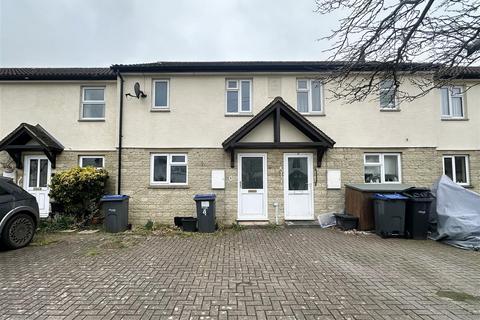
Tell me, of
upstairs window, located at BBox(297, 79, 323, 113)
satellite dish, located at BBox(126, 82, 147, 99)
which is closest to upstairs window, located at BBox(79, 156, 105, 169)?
satellite dish, located at BBox(126, 82, 147, 99)

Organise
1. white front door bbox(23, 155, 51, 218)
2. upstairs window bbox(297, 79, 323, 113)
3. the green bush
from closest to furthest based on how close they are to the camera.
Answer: the green bush < upstairs window bbox(297, 79, 323, 113) < white front door bbox(23, 155, 51, 218)

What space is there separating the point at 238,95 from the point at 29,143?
309 inches

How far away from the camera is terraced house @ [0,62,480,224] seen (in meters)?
9.40

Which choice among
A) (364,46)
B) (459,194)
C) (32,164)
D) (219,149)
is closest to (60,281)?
(219,149)

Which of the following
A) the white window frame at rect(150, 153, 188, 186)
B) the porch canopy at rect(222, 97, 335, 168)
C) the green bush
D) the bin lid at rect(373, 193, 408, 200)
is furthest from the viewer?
the white window frame at rect(150, 153, 188, 186)

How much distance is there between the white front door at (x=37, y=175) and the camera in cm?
993

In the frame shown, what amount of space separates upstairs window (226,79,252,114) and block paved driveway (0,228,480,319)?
493cm

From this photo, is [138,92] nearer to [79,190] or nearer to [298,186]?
[79,190]

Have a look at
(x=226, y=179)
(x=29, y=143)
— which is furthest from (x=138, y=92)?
(x=29, y=143)

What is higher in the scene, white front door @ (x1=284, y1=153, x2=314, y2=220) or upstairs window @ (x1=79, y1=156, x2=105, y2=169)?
upstairs window @ (x1=79, y1=156, x2=105, y2=169)

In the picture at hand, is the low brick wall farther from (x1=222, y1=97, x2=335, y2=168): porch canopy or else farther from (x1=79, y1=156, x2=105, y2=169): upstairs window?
(x1=79, y1=156, x2=105, y2=169): upstairs window

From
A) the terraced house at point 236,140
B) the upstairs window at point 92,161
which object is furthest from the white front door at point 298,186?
the upstairs window at point 92,161

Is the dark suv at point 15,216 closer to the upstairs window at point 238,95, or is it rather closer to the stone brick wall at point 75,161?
the stone brick wall at point 75,161

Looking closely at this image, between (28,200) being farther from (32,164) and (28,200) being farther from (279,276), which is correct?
(279,276)
